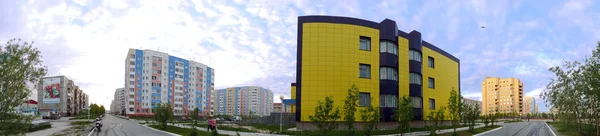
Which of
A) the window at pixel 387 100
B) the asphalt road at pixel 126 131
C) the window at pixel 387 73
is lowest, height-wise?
the asphalt road at pixel 126 131

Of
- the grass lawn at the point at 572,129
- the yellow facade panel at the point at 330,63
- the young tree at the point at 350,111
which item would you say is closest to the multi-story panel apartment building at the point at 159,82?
the yellow facade panel at the point at 330,63

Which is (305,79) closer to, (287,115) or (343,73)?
(343,73)

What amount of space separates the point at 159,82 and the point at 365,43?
97354 millimetres

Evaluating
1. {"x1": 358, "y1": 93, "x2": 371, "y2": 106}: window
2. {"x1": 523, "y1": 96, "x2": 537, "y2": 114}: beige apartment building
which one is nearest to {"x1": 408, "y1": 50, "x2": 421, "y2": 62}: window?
{"x1": 358, "y1": 93, "x2": 371, "y2": 106}: window

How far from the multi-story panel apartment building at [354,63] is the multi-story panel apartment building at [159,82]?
83529 mm

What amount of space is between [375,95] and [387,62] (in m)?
4.00

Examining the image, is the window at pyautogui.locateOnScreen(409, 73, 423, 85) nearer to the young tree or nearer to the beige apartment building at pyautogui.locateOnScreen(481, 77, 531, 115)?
the young tree

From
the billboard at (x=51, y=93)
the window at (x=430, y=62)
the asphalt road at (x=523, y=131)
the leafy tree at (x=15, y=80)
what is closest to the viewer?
the leafy tree at (x=15, y=80)

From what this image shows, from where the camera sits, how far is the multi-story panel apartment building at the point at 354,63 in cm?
3688

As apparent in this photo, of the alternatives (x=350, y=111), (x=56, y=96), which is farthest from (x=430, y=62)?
(x=56, y=96)

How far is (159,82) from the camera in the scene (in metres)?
120

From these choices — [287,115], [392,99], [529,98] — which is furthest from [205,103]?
[529,98]

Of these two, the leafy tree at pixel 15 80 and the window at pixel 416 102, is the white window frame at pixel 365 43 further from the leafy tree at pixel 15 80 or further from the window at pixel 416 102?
the leafy tree at pixel 15 80

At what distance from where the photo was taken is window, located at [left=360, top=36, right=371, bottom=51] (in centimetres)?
3964
